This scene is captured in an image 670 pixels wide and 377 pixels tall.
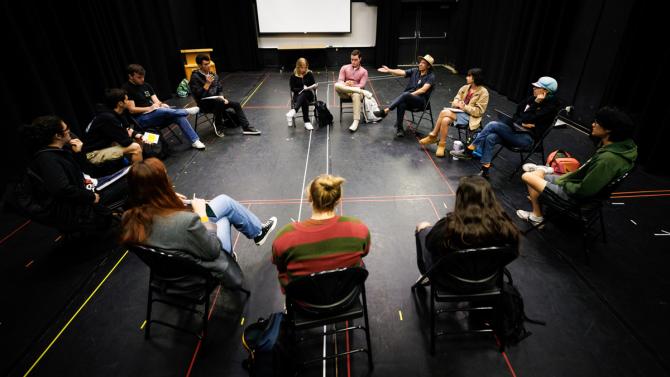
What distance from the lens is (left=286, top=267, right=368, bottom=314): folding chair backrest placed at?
1.51 metres

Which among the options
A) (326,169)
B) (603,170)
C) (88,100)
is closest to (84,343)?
(326,169)

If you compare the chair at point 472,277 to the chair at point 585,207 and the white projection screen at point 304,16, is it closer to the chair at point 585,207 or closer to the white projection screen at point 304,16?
the chair at point 585,207

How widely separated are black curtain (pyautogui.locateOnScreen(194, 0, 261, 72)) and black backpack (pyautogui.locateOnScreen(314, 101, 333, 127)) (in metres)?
6.01

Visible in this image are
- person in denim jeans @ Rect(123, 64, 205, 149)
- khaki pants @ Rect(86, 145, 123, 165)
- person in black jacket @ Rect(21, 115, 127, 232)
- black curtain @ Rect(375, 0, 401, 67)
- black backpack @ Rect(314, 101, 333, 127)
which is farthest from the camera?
black curtain @ Rect(375, 0, 401, 67)

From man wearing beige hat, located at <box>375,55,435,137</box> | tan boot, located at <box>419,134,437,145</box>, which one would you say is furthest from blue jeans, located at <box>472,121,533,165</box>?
man wearing beige hat, located at <box>375,55,435,137</box>

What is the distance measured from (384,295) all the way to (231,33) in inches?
402

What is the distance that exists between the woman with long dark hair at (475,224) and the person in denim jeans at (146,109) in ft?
13.5

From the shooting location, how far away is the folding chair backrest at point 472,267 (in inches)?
65.5

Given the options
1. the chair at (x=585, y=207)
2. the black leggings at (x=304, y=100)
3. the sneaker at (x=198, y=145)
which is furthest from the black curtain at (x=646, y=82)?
the sneaker at (x=198, y=145)

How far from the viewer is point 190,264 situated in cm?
175

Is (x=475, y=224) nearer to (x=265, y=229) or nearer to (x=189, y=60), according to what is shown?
(x=265, y=229)

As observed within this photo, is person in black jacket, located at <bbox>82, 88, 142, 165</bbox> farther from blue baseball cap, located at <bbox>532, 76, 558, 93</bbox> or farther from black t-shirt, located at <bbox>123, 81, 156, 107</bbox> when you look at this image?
blue baseball cap, located at <bbox>532, 76, 558, 93</bbox>

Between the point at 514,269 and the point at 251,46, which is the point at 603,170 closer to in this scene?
the point at 514,269

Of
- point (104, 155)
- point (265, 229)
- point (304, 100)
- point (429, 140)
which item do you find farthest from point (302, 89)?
point (265, 229)
